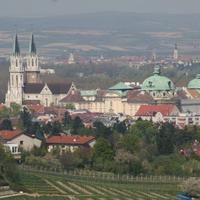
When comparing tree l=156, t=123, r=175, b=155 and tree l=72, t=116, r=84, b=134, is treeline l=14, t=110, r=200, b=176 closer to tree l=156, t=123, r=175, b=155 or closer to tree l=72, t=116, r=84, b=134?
tree l=156, t=123, r=175, b=155

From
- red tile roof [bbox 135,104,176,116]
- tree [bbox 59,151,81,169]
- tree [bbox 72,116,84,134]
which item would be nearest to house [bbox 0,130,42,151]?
tree [bbox 59,151,81,169]

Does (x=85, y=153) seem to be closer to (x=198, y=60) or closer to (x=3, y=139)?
(x=3, y=139)

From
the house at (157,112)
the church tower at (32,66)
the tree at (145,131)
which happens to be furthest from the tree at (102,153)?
the church tower at (32,66)

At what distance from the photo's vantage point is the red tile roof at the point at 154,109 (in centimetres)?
9069

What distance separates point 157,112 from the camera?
90188 mm

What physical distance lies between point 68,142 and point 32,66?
5433 centimetres

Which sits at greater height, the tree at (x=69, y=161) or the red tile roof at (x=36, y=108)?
the red tile roof at (x=36, y=108)

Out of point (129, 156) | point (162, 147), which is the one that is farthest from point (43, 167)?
point (162, 147)

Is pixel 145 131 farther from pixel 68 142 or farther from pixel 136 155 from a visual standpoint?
pixel 136 155

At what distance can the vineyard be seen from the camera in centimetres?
4125

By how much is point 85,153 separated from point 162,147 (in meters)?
4.86

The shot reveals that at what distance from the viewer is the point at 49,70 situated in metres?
164

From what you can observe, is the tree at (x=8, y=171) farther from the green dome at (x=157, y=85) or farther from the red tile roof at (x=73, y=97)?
the red tile roof at (x=73, y=97)

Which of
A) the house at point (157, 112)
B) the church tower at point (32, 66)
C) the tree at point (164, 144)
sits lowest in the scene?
the tree at point (164, 144)
